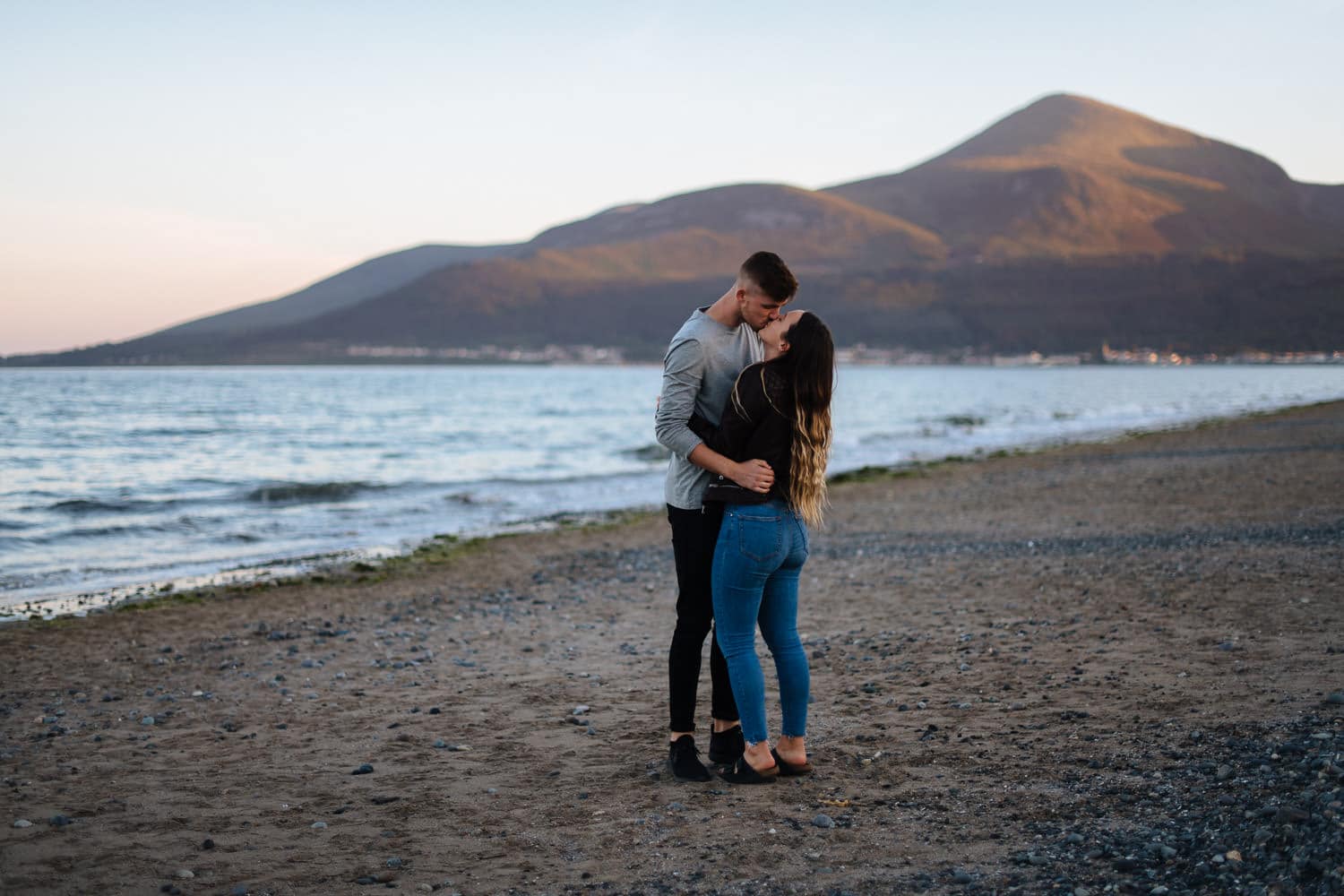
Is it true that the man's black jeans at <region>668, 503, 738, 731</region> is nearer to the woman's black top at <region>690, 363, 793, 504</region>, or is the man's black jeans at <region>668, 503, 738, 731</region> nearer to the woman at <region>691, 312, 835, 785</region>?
the woman at <region>691, 312, 835, 785</region>

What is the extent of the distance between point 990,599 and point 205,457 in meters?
25.4

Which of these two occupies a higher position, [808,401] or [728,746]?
[808,401]

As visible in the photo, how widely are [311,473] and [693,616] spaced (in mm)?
22157

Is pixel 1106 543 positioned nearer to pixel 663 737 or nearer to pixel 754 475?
pixel 663 737

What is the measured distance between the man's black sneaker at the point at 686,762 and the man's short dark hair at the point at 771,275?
2.19 m

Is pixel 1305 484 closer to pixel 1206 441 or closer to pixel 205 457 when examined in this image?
pixel 1206 441

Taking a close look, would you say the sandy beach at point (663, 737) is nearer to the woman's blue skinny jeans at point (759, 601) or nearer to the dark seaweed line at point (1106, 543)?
the dark seaweed line at point (1106, 543)

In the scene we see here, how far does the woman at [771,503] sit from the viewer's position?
13.7 feet

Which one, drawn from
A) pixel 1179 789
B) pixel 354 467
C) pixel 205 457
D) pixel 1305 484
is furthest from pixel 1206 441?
pixel 205 457

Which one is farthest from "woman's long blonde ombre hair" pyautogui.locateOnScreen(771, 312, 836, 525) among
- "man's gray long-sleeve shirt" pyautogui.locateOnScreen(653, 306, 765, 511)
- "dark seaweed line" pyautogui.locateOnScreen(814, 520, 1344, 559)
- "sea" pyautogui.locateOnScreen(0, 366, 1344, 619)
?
"dark seaweed line" pyautogui.locateOnScreen(814, 520, 1344, 559)

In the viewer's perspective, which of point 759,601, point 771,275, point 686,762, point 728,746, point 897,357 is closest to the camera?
point 771,275

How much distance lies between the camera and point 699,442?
4.24m

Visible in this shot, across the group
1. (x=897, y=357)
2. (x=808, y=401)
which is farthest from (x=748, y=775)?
(x=897, y=357)

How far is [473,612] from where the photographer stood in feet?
31.5
